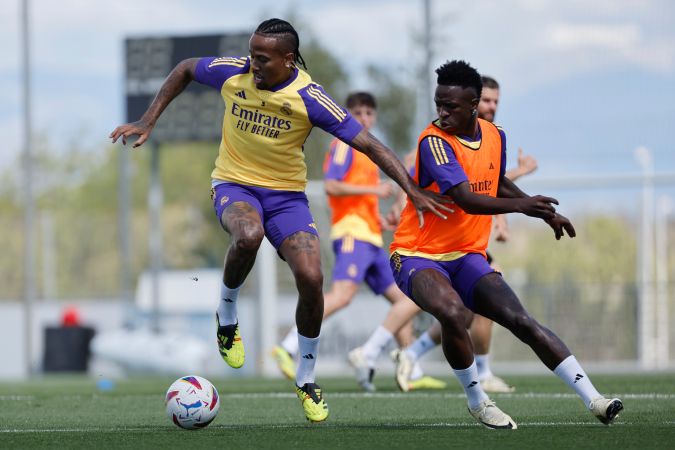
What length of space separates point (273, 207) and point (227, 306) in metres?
0.81

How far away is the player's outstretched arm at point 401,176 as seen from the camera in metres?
6.91

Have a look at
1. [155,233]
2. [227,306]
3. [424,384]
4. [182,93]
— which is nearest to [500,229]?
[424,384]

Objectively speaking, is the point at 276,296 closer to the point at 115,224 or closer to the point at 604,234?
the point at 604,234

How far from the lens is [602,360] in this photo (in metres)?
17.9

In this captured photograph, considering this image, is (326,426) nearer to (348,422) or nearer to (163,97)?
(348,422)

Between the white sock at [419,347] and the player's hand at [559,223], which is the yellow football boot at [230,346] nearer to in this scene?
the player's hand at [559,223]

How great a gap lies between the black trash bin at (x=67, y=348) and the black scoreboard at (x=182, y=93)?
453 cm

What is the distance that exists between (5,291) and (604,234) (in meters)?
14.6

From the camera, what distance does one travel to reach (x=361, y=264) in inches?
466

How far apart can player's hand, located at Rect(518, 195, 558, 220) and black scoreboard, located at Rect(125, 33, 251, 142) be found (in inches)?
518

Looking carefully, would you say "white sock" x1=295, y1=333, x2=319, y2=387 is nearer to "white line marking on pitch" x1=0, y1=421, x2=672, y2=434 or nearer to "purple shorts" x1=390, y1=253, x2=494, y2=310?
"white line marking on pitch" x1=0, y1=421, x2=672, y2=434

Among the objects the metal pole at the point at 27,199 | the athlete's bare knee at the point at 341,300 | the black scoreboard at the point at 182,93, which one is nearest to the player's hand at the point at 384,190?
the athlete's bare knee at the point at 341,300

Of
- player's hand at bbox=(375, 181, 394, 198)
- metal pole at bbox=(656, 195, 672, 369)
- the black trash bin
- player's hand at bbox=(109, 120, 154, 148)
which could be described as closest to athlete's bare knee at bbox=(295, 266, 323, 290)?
player's hand at bbox=(109, 120, 154, 148)

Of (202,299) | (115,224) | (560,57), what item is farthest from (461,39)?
(115,224)
